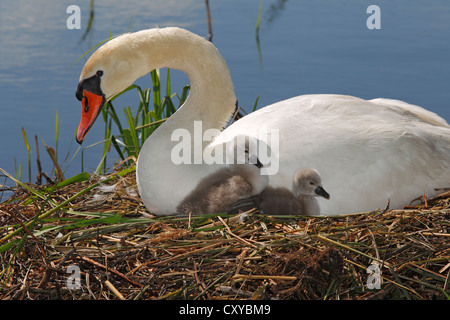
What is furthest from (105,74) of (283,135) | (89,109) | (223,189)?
(283,135)

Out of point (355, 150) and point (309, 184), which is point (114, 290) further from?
point (355, 150)

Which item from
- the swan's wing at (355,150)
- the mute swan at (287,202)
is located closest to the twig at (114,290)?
the mute swan at (287,202)

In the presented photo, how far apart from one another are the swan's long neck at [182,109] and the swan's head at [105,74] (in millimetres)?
33

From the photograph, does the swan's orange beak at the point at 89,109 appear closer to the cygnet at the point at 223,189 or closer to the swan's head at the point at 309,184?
the cygnet at the point at 223,189

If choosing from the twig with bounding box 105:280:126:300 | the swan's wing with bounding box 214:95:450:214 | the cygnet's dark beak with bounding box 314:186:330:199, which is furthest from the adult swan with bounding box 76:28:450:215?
the twig with bounding box 105:280:126:300

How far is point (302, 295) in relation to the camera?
360 cm

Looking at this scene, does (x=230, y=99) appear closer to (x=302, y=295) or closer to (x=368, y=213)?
(x=368, y=213)

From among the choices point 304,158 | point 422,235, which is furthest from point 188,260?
point 422,235

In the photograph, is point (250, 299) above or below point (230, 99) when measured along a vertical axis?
below

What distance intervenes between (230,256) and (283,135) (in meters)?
0.96

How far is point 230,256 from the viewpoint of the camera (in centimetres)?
389

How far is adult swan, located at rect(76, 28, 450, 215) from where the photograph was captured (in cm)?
438

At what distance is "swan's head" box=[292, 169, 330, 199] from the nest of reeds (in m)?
0.17
